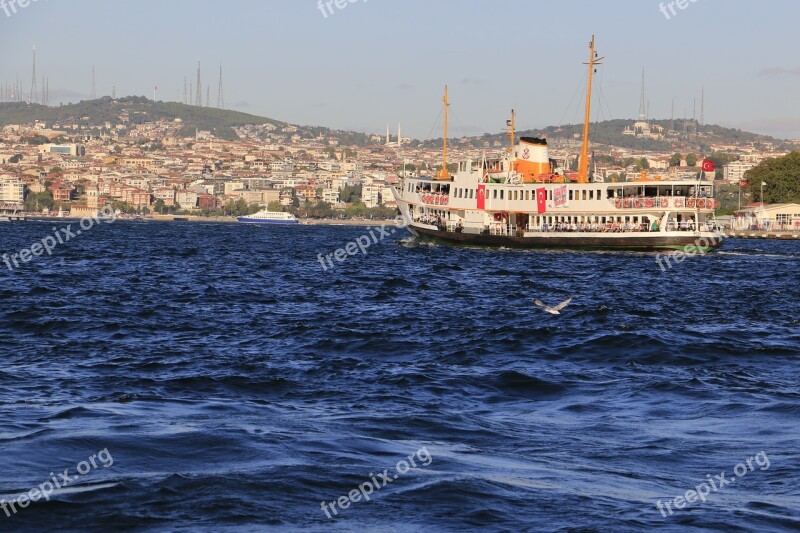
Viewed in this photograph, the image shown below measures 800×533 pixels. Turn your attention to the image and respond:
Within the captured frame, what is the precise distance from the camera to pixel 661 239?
2534 inches

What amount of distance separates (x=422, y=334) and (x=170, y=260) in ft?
120

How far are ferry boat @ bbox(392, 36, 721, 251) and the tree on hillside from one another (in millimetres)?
74383

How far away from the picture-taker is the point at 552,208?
67312 millimetres

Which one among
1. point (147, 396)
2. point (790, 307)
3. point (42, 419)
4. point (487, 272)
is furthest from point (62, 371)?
point (487, 272)

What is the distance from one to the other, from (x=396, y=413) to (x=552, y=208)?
53.2 meters

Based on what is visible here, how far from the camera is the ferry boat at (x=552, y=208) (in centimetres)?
6456

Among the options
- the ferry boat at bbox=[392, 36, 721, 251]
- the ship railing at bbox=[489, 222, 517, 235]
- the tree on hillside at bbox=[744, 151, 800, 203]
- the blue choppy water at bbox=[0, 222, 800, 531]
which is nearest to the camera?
the blue choppy water at bbox=[0, 222, 800, 531]

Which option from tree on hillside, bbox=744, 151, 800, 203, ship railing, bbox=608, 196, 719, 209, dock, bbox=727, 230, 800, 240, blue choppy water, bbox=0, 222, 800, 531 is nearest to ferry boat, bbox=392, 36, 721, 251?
ship railing, bbox=608, 196, 719, 209

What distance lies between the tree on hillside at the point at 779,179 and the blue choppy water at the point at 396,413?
11340 cm

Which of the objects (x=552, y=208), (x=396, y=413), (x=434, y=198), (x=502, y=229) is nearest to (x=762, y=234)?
(x=434, y=198)

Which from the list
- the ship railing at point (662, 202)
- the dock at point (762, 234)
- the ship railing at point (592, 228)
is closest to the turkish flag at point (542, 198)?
the ship railing at point (592, 228)

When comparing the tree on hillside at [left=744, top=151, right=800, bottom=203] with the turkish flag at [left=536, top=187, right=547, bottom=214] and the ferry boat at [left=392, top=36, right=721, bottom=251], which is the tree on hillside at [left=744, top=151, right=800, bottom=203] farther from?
the turkish flag at [left=536, top=187, right=547, bottom=214]

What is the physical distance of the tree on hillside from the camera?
460 ft

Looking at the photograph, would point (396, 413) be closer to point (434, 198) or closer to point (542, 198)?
point (542, 198)
